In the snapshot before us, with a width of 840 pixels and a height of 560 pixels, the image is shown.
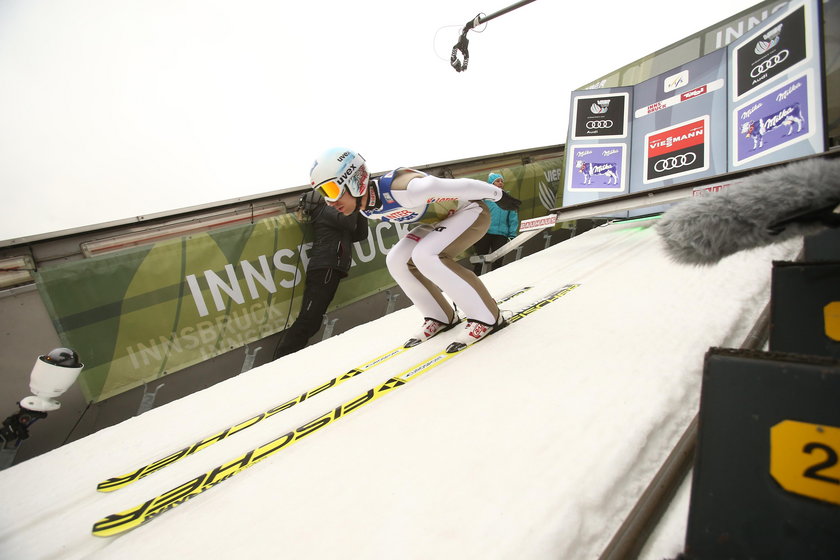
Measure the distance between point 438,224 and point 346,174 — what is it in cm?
70

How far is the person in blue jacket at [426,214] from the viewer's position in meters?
2.25

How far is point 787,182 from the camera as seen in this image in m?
0.65

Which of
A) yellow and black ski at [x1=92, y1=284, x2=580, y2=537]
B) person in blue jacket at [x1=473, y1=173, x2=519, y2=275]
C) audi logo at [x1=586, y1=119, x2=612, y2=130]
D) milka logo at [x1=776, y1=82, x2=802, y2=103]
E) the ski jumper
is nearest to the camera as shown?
yellow and black ski at [x1=92, y1=284, x2=580, y2=537]

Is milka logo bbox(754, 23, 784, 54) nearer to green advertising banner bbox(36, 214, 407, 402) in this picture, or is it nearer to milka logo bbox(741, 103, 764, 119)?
milka logo bbox(741, 103, 764, 119)

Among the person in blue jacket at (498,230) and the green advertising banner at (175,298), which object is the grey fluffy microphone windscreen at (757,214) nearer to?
the green advertising banner at (175,298)

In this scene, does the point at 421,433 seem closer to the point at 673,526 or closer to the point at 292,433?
the point at 292,433

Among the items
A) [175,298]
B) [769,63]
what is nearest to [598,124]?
[769,63]

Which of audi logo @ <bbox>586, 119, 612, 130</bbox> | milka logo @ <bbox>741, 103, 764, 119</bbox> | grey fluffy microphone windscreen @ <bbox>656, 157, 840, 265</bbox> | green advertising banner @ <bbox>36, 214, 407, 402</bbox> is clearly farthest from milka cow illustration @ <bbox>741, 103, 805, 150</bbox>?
green advertising banner @ <bbox>36, 214, 407, 402</bbox>

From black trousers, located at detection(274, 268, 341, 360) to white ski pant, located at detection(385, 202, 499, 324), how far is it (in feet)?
4.96

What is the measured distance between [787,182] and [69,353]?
145 inches

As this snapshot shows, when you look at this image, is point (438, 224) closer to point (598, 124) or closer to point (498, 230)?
point (498, 230)

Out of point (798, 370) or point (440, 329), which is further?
point (440, 329)

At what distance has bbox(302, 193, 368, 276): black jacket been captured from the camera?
3.99 metres

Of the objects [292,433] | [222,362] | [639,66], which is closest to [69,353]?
[222,362]
